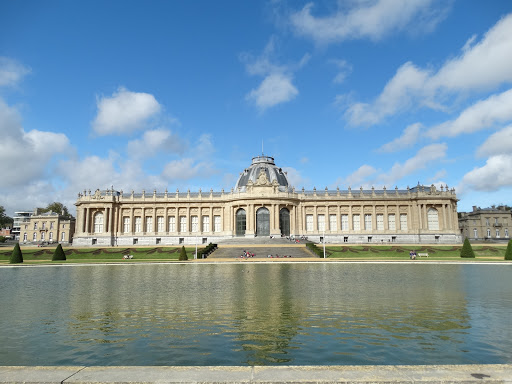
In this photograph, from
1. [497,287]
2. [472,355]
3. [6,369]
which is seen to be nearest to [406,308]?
[472,355]

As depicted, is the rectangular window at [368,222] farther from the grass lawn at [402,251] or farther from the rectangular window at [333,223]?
the grass lawn at [402,251]

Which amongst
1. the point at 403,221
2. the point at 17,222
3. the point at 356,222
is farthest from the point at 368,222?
the point at 17,222

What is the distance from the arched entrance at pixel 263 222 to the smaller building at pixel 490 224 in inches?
2063

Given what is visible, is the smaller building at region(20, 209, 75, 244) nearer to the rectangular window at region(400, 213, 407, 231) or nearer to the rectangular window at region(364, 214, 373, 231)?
the rectangular window at region(364, 214, 373, 231)

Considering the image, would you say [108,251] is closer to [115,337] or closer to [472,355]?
[115,337]

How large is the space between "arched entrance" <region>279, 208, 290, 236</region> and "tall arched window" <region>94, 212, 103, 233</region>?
38.6 metres

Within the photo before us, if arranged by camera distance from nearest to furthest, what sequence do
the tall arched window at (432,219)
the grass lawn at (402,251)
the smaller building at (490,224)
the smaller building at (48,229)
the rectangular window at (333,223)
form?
1. the grass lawn at (402,251)
2. the tall arched window at (432,219)
3. the rectangular window at (333,223)
4. the smaller building at (490,224)
5. the smaller building at (48,229)

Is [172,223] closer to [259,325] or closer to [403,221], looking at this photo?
[403,221]

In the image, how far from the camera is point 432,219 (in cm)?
7856

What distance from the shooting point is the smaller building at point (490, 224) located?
95.3 m

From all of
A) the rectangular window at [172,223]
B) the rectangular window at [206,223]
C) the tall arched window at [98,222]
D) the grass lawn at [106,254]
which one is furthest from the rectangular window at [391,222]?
the tall arched window at [98,222]

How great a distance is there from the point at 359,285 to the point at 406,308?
7063 millimetres

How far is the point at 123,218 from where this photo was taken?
8325 centimetres

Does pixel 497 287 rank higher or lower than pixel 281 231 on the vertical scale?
lower
